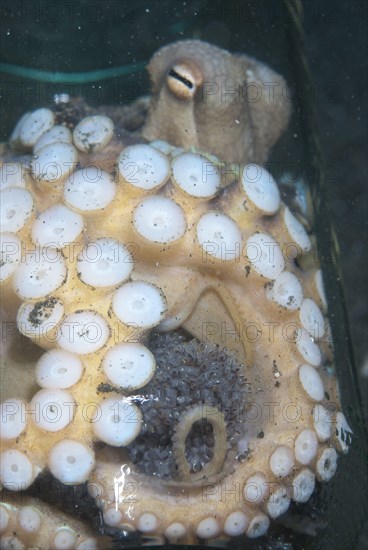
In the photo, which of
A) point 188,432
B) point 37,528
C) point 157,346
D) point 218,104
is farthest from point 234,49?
point 37,528

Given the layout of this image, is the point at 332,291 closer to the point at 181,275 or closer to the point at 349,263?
the point at 181,275

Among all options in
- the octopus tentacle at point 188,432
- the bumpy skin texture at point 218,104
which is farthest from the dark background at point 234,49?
the octopus tentacle at point 188,432

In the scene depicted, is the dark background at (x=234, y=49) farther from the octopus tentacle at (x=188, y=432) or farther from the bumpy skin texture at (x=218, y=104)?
the octopus tentacle at (x=188, y=432)

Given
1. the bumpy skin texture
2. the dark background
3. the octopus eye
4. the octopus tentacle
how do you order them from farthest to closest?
the dark background
the bumpy skin texture
the octopus eye
the octopus tentacle

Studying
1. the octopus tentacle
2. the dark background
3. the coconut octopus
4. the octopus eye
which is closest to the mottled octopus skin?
the coconut octopus

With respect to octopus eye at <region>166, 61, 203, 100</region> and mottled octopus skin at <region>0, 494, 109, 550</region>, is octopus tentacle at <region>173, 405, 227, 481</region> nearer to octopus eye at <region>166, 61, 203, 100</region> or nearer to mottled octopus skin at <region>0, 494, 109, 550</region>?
mottled octopus skin at <region>0, 494, 109, 550</region>
